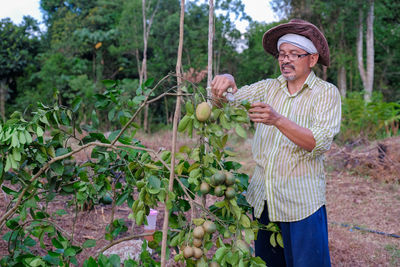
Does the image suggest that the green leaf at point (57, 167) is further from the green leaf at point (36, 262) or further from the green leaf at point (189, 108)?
the green leaf at point (189, 108)

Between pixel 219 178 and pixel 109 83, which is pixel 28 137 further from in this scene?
pixel 219 178

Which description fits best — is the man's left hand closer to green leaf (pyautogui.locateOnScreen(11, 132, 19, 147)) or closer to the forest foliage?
green leaf (pyautogui.locateOnScreen(11, 132, 19, 147))

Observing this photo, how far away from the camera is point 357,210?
15.1 ft

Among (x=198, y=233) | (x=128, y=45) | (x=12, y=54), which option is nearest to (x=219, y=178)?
(x=198, y=233)

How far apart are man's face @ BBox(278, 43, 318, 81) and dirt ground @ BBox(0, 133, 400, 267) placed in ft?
3.58

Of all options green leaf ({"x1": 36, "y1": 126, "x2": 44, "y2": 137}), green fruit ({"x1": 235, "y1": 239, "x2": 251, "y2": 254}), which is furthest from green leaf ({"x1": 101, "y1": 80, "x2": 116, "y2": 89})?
green fruit ({"x1": 235, "y1": 239, "x2": 251, "y2": 254})

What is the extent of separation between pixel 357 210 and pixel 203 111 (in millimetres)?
4026

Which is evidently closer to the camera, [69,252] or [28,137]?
[28,137]

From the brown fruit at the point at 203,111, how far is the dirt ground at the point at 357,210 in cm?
84

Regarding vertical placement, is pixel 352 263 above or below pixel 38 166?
below

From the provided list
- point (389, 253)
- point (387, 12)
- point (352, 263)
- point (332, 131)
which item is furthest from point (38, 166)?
point (387, 12)

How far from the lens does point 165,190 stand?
128 centimetres

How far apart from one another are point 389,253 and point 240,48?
7.43 meters

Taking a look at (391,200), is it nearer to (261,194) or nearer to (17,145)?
(261,194)
